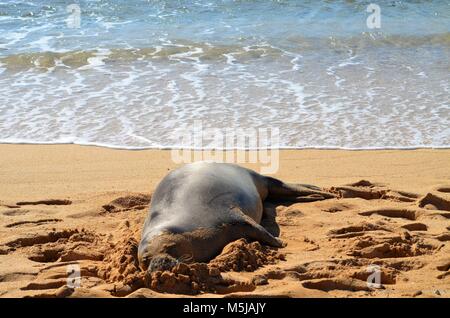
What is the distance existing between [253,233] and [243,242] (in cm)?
17

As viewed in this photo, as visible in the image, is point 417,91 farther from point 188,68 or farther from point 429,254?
point 429,254

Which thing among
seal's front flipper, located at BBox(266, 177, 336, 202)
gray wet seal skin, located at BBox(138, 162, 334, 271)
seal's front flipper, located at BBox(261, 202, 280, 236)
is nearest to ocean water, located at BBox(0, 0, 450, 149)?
seal's front flipper, located at BBox(266, 177, 336, 202)

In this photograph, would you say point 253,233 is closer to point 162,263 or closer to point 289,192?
point 162,263

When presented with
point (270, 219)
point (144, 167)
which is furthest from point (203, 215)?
point (144, 167)

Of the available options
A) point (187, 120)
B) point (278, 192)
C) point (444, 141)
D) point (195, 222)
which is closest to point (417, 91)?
point (444, 141)

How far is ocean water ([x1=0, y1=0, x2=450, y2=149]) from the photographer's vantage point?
7441 mm

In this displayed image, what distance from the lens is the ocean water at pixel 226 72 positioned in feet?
24.4

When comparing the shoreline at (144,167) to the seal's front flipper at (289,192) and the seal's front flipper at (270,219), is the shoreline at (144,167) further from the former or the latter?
the seal's front flipper at (270,219)

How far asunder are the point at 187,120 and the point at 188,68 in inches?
101

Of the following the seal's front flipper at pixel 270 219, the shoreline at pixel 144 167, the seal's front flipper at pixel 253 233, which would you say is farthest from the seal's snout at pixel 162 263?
the shoreline at pixel 144 167

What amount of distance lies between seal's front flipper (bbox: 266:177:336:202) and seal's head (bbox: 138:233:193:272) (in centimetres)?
160

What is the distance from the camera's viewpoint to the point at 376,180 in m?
6.07

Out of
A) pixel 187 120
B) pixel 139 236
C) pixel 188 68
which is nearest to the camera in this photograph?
pixel 139 236

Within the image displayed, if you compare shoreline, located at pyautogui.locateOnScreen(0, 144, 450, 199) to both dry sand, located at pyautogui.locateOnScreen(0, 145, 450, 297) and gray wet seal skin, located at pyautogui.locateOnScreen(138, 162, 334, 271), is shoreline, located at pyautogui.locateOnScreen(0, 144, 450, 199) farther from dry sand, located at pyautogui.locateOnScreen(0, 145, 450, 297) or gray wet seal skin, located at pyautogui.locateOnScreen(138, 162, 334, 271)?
gray wet seal skin, located at pyautogui.locateOnScreen(138, 162, 334, 271)
